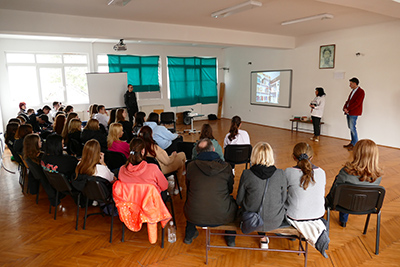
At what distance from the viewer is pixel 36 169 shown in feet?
12.0

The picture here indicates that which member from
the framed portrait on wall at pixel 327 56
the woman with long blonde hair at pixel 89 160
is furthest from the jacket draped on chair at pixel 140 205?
the framed portrait on wall at pixel 327 56

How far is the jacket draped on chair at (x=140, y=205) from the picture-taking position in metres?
2.72

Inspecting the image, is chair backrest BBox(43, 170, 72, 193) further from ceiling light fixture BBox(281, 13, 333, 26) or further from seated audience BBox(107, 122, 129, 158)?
ceiling light fixture BBox(281, 13, 333, 26)

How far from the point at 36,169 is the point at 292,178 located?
314cm

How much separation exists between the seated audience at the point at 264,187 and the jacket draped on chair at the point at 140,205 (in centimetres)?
79

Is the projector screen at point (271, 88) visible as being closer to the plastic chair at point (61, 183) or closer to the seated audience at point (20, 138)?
the seated audience at point (20, 138)

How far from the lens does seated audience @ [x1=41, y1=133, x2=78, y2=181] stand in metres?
3.34

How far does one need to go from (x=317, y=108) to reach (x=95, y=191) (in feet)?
23.1

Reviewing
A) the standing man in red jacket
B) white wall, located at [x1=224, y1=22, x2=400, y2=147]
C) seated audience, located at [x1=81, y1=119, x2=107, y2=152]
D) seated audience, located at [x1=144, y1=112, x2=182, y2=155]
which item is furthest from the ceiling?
seated audience, located at [x1=144, y1=112, x2=182, y2=155]

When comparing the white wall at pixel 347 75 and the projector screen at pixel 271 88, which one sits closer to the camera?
the white wall at pixel 347 75

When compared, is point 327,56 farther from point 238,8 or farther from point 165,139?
point 165,139

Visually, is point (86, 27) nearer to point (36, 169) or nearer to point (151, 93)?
point (36, 169)

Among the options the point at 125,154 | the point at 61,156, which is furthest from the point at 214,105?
the point at 61,156

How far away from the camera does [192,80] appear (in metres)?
12.3
